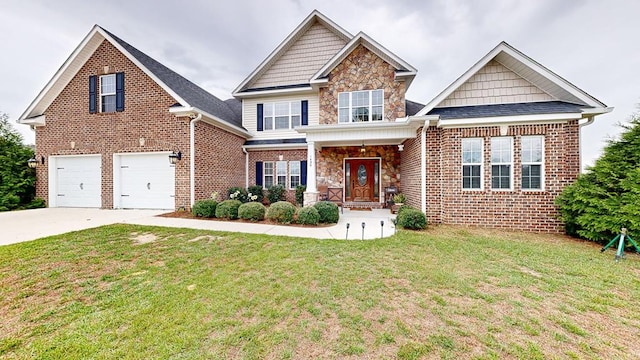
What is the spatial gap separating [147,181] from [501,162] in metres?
13.5

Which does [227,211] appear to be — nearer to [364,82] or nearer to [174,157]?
[174,157]

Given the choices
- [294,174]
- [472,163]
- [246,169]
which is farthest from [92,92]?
[472,163]

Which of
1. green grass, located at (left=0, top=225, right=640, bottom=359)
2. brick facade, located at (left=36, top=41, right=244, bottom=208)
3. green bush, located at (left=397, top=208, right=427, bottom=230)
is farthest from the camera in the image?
brick facade, located at (left=36, top=41, right=244, bottom=208)

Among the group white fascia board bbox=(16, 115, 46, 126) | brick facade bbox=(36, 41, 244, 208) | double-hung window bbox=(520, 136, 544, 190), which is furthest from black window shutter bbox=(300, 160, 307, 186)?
white fascia board bbox=(16, 115, 46, 126)

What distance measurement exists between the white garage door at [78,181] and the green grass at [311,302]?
259 inches

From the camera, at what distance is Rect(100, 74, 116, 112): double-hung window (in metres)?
10.2

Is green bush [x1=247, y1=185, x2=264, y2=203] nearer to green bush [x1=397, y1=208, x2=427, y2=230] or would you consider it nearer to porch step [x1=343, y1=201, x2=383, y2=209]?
porch step [x1=343, y1=201, x2=383, y2=209]

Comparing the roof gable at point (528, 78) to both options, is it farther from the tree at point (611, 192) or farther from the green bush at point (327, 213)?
the green bush at point (327, 213)

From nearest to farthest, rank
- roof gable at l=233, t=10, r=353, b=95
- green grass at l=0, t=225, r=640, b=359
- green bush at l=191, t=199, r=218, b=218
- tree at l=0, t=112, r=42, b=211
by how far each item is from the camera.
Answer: green grass at l=0, t=225, r=640, b=359, green bush at l=191, t=199, r=218, b=218, tree at l=0, t=112, r=42, b=211, roof gable at l=233, t=10, r=353, b=95

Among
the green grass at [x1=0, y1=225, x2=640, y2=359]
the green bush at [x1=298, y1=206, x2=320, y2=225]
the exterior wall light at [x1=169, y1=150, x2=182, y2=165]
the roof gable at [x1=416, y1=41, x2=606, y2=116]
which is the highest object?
the roof gable at [x1=416, y1=41, x2=606, y2=116]

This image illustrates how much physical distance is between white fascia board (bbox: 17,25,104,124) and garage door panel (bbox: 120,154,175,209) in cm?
451

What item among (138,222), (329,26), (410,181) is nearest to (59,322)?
(138,222)

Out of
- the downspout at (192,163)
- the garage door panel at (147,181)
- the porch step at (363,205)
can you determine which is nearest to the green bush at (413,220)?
the porch step at (363,205)

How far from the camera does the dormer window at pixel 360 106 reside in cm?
1107
